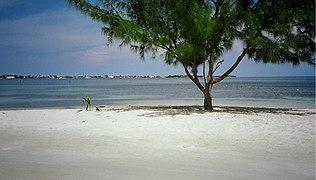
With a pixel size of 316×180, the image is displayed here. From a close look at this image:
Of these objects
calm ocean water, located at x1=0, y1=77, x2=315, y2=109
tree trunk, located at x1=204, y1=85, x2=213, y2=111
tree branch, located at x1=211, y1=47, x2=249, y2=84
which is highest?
tree branch, located at x1=211, y1=47, x2=249, y2=84

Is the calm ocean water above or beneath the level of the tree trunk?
beneath

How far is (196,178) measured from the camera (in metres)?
3.36

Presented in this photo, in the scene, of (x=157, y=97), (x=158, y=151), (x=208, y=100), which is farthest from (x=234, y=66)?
(x=157, y=97)

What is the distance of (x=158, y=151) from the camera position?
459 centimetres

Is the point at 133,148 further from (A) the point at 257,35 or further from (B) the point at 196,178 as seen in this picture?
(A) the point at 257,35

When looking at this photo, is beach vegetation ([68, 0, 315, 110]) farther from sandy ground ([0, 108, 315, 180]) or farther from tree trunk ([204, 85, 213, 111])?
sandy ground ([0, 108, 315, 180])

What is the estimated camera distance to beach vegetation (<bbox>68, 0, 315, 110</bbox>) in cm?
895

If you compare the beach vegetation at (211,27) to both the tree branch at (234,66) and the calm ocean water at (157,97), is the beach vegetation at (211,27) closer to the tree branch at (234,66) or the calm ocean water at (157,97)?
the tree branch at (234,66)

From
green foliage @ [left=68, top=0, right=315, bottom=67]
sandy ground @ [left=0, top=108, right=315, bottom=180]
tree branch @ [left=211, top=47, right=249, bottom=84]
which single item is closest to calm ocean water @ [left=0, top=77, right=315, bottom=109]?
tree branch @ [left=211, top=47, right=249, bottom=84]

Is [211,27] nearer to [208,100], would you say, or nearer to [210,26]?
[210,26]

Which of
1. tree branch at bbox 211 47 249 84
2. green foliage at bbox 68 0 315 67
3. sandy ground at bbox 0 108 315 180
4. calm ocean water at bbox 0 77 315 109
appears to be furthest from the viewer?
calm ocean water at bbox 0 77 315 109

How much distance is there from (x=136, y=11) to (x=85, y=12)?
1.92m

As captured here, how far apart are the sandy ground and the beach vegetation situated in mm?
3075

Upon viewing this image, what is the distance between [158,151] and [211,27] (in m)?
5.73
